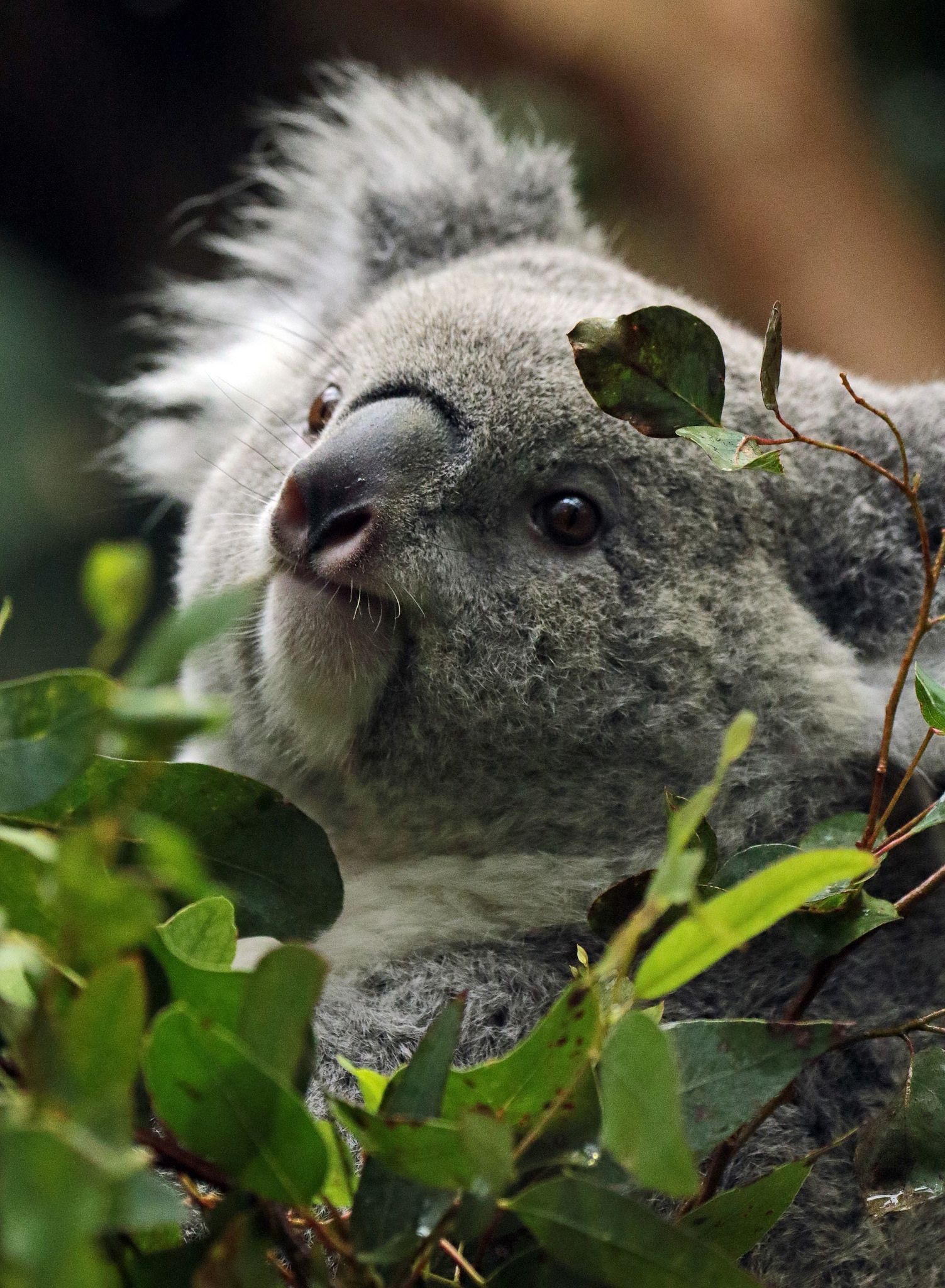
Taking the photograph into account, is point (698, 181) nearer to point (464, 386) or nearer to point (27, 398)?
point (27, 398)

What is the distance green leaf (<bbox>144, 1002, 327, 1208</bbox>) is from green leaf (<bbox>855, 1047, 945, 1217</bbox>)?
47 cm

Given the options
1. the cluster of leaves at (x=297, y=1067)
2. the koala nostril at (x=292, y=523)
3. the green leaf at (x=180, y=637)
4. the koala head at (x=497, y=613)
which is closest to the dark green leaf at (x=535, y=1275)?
the cluster of leaves at (x=297, y=1067)

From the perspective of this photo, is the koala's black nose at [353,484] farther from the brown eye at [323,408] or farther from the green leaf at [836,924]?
the green leaf at [836,924]

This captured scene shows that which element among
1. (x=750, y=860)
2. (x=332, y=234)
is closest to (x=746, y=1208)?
(x=750, y=860)

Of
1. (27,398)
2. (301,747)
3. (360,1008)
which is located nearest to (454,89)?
(27,398)

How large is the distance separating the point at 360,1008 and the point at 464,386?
2.24 ft

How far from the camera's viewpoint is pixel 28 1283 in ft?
1.65

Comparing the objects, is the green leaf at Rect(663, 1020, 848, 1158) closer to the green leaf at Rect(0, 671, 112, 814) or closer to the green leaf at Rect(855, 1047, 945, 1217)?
the green leaf at Rect(855, 1047, 945, 1217)

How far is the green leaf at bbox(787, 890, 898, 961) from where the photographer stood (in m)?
0.92

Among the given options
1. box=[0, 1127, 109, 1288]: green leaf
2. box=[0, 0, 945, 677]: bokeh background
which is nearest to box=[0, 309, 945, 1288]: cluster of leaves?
box=[0, 1127, 109, 1288]: green leaf

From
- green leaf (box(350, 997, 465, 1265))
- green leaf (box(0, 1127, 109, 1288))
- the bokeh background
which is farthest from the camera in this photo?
the bokeh background

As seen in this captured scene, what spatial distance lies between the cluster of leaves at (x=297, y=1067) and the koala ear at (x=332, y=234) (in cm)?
125

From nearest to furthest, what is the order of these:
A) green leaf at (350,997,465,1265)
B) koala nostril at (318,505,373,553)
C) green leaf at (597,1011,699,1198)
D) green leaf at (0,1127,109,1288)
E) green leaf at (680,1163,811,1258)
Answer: green leaf at (0,1127,109,1288) → green leaf at (597,1011,699,1198) → green leaf at (350,997,465,1265) → green leaf at (680,1163,811,1258) → koala nostril at (318,505,373,553)

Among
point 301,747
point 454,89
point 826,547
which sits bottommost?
point 301,747
